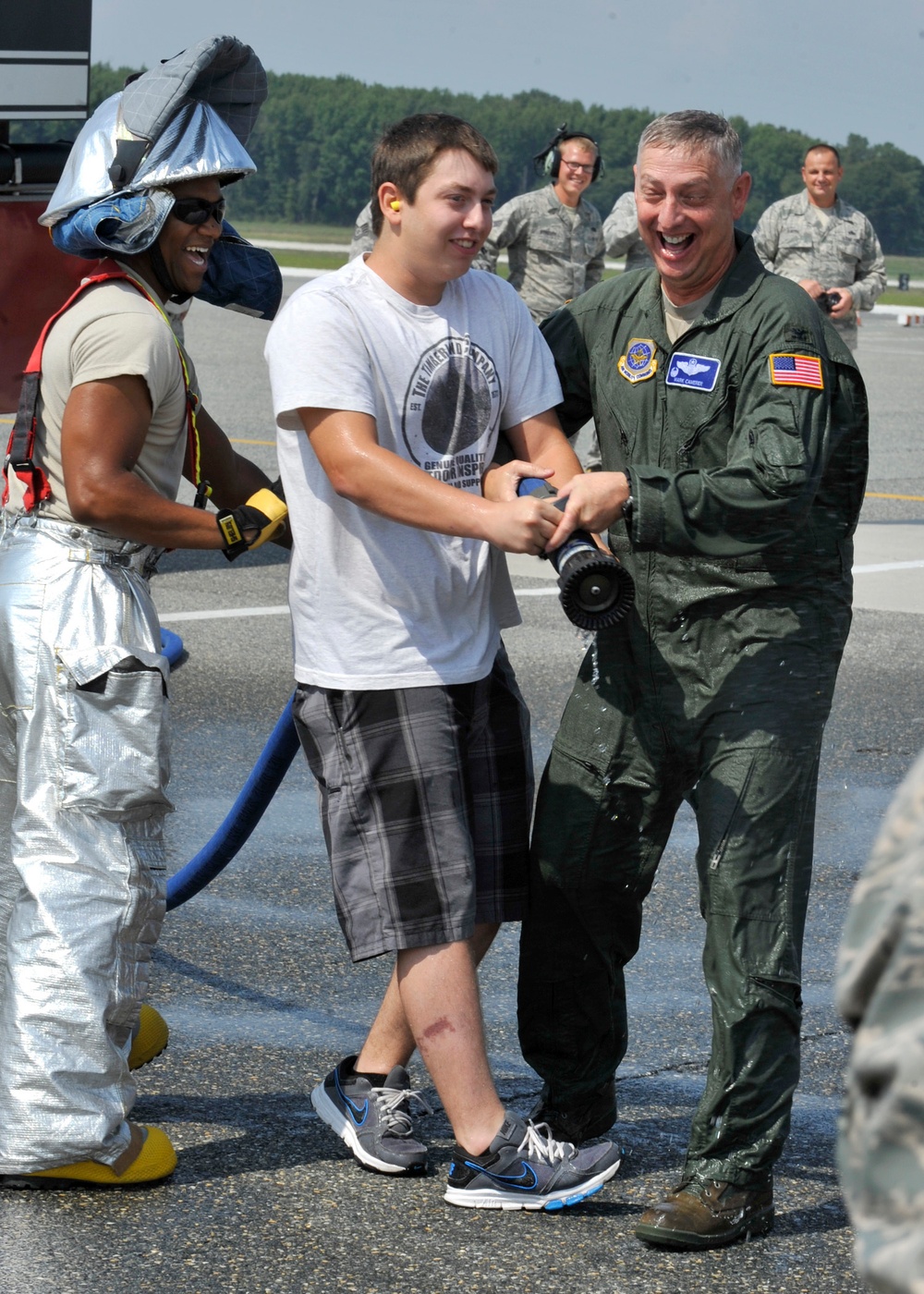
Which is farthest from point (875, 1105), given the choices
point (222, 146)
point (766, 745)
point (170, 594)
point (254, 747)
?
point (170, 594)

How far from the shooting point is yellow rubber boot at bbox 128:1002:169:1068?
3859 millimetres

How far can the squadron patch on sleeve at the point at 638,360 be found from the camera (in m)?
3.43

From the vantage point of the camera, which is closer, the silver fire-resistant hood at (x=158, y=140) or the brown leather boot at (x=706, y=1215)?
the brown leather boot at (x=706, y=1215)

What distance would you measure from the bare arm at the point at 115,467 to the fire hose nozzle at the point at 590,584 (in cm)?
73

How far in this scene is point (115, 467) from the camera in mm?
3275

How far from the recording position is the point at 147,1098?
12.4 ft

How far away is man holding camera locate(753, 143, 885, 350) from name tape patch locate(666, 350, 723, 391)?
28.1ft

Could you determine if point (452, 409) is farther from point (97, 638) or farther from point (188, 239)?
point (97, 638)

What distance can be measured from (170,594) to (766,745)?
5943mm

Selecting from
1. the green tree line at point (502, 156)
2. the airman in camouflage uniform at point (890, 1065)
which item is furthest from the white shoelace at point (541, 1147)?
the green tree line at point (502, 156)

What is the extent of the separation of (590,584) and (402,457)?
0.49 m

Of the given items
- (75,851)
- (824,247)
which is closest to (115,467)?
(75,851)

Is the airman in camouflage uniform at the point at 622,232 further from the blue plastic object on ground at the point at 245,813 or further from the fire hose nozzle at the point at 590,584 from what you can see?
the fire hose nozzle at the point at 590,584

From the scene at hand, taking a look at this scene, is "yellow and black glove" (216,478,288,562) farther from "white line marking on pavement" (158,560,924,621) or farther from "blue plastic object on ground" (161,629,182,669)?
"white line marking on pavement" (158,560,924,621)
